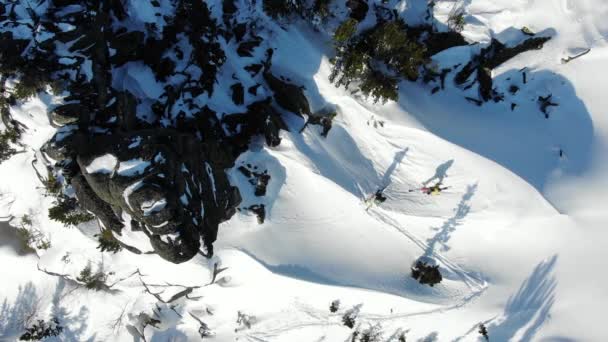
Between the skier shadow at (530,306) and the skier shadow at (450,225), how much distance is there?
92.5 inches

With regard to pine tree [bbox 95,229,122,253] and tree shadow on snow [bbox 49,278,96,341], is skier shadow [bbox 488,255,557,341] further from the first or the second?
tree shadow on snow [bbox 49,278,96,341]

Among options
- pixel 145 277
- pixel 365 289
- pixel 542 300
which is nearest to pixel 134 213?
pixel 145 277

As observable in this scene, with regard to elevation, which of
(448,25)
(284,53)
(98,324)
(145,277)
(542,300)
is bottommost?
(98,324)

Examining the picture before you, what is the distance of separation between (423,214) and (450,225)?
78 centimetres

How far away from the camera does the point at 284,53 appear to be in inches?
340

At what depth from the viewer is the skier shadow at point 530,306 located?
30.1ft

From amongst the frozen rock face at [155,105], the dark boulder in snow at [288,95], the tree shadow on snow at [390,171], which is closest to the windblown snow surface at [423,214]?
the tree shadow on snow at [390,171]

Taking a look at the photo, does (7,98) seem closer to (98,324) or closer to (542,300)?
(98,324)

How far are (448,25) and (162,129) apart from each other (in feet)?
25.2

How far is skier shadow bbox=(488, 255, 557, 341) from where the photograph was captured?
362 inches

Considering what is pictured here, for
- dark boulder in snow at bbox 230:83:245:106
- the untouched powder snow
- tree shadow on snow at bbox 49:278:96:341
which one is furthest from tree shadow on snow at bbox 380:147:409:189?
tree shadow on snow at bbox 49:278:96:341

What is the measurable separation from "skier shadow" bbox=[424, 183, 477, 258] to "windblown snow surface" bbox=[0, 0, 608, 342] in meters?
0.04

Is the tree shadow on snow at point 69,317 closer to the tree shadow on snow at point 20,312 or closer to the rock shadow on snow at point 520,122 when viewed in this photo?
the tree shadow on snow at point 20,312

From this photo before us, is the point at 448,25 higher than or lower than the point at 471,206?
higher
